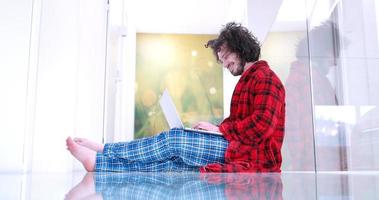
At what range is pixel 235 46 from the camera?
2057 millimetres

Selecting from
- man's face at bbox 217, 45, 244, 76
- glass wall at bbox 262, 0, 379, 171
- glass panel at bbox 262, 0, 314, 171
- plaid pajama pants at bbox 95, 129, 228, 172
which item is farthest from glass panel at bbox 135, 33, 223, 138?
plaid pajama pants at bbox 95, 129, 228, 172

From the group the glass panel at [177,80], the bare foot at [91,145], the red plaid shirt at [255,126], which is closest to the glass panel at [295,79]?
the red plaid shirt at [255,126]

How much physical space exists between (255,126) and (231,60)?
1.51 feet

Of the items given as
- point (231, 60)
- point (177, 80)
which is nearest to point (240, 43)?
point (231, 60)

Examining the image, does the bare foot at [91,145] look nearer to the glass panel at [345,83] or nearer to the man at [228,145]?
the man at [228,145]

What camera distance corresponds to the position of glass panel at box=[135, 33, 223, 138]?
6.31m

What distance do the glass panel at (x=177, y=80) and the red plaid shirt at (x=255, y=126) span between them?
4451 millimetres

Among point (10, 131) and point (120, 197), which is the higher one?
point (10, 131)

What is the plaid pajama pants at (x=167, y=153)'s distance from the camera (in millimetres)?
1831

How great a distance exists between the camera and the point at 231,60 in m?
2.08

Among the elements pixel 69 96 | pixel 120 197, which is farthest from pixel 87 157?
pixel 120 197

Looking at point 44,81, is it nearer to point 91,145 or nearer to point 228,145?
point 91,145

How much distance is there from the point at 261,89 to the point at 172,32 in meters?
4.98

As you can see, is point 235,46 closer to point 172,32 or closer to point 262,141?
point 262,141
